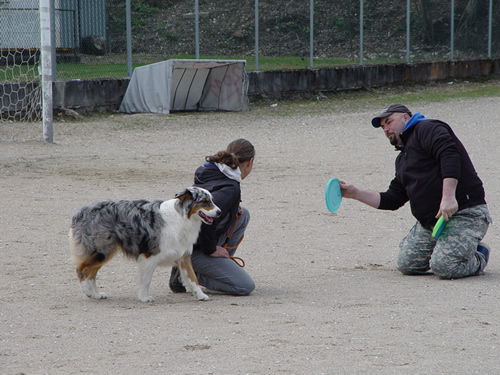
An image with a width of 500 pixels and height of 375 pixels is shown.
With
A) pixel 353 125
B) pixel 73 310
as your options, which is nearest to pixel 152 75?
pixel 353 125

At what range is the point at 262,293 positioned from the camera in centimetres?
592

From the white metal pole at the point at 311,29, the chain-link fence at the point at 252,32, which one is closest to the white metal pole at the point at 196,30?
the chain-link fence at the point at 252,32

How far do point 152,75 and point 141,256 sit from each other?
13.9m

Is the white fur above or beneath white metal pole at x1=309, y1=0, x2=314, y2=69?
beneath

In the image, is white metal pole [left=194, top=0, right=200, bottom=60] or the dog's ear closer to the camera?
the dog's ear

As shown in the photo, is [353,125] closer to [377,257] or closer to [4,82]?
[4,82]

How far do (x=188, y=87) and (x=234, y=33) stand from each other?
8.92 feet

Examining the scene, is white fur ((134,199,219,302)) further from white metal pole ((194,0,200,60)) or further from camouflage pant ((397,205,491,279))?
white metal pole ((194,0,200,60))

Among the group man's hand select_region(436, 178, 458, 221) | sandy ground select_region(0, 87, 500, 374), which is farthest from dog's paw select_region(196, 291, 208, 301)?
man's hand select_region(436, 178, 458, 221)

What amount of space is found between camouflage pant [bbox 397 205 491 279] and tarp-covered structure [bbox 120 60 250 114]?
12.8 m

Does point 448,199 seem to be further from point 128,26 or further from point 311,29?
point 311,29

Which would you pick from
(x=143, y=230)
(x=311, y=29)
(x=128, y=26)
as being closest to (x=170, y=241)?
(x=143, y=230)

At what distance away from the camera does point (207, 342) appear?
15.0 ft

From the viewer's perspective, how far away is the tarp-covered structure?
61.3 feet
